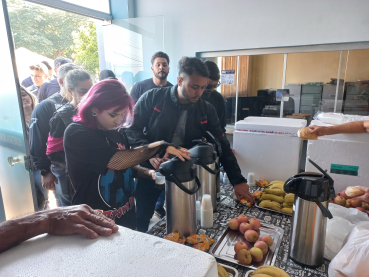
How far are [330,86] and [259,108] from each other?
986mm

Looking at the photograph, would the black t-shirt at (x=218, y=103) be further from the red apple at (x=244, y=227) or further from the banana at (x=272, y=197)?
the red apple at (x=244, y=227)

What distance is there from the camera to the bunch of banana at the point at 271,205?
1.29 m

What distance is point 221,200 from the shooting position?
1.44 m

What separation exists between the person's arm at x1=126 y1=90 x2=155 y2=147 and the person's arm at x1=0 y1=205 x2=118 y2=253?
1169 millimetres

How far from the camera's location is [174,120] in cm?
182

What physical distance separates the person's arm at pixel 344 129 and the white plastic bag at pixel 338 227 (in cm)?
45

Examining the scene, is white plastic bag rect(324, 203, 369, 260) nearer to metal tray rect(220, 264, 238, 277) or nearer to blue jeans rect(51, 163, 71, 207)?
metal tray rect(220, 264, 238, 277)

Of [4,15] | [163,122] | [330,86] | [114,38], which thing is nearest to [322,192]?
[163,122]

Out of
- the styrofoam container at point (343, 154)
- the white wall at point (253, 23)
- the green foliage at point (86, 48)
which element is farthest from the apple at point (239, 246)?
the green foliage at point (86, 48)

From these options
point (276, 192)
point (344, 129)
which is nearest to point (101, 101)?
point (276, 192)

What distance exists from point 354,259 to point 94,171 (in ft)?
3.58

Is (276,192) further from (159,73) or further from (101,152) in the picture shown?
(159,73)

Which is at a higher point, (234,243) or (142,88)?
(142,88)

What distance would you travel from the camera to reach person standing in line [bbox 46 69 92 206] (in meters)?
1.81
